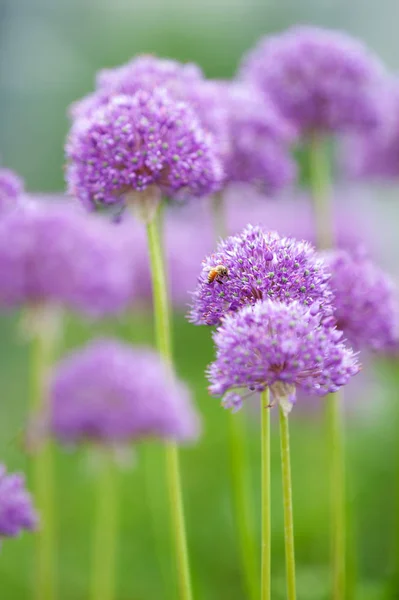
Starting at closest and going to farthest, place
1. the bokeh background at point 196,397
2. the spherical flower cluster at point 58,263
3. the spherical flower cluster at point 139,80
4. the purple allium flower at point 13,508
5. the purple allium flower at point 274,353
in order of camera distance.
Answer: the purple allium flower at point 274,353 → the purple allium flower at point 13,508 → the spherical flower cluster at point 139,80 → the spherical flower cluster at point 58,263 → the bokeh background at point 196,397

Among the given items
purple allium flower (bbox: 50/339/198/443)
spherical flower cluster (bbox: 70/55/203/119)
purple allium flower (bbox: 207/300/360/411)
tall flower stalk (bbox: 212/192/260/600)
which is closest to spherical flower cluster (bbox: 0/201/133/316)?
purple allium flower (bbox: 50/339/198/443)

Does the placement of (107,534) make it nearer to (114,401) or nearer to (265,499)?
(114,401)

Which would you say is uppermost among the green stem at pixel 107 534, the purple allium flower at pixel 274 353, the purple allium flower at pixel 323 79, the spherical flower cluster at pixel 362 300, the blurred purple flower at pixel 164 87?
the purple allium flower at pixel 323 79

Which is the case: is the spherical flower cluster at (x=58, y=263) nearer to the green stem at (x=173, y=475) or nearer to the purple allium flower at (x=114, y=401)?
the purple allium flower at (x=114, y=401)

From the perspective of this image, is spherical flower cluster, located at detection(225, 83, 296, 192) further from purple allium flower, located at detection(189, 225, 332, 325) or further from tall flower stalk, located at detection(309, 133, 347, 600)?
purple allium flower, located at detection(189, 225, 332, 325)

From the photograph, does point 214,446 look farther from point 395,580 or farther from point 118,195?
point 118,195

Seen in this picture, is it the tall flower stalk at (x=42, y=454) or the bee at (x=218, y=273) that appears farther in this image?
the tall flower stalk at (x=42, y=454)

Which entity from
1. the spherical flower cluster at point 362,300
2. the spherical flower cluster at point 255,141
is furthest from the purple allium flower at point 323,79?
the spherical flower cluster at point 362,300

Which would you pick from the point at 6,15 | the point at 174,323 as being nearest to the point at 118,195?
the point at 6,15
